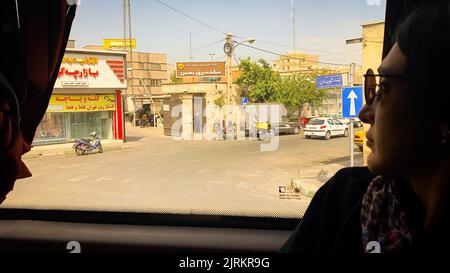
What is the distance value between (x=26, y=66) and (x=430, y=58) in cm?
167

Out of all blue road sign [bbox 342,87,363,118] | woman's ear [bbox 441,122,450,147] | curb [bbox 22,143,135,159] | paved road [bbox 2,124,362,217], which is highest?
blue road sign [bbox 342,87,363,118]

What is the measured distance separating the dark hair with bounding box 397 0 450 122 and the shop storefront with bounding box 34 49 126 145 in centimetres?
182

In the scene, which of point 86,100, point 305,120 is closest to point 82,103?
point 86,100

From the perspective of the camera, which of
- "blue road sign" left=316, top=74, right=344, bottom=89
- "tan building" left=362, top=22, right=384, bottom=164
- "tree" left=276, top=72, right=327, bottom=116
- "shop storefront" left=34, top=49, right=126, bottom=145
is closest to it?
"tan building" left=362, top=22, right=384, bottom=164

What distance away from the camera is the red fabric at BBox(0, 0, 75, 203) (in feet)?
5.79

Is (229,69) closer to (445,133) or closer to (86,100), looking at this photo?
(86,100)

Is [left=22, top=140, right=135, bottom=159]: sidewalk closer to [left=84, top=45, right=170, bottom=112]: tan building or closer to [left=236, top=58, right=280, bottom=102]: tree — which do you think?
[left=84, top=45, right=170, bottom=112]: tan building

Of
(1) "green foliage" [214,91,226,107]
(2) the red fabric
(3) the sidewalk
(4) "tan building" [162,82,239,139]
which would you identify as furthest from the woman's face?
(1) "green foliage" [214,91,226,107]

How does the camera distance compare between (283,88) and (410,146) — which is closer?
(410,146)

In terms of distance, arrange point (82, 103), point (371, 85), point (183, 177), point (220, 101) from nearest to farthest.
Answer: point (371, 85) < point (183, 177) < point (82, 103) < point (220, 101)

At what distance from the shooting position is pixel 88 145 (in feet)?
10.4

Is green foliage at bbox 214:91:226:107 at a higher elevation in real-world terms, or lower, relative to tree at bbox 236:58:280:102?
lower
